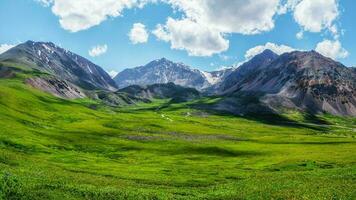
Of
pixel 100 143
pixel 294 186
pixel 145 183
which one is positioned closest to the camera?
pixel 294 186

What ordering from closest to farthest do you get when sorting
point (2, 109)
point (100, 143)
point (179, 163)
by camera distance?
point (179, 163)
point (100, 143)
point (2, 109)

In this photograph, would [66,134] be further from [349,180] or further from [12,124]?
[349,180]

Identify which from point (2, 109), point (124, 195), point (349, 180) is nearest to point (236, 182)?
point (349, 180)

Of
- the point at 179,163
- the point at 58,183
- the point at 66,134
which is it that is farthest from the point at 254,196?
the point at 66,134

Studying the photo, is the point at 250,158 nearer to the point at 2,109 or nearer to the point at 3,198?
the point at 3,198

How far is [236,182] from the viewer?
63.7 m

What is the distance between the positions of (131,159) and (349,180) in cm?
4713

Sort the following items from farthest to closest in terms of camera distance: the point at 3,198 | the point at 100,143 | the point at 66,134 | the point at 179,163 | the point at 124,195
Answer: the point at 66,134, the point at 100,143, the point at 179,163, the point at 124,195, the point at 3,198

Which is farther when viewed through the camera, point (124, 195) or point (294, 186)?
point (294, 186)

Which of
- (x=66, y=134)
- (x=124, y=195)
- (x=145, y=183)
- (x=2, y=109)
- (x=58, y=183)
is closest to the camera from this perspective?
(x=124, y=195)

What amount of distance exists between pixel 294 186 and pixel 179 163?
3430 cm

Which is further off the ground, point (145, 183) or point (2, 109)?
point (2, 109)

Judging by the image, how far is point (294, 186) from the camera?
56969mm

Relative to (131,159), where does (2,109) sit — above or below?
above
